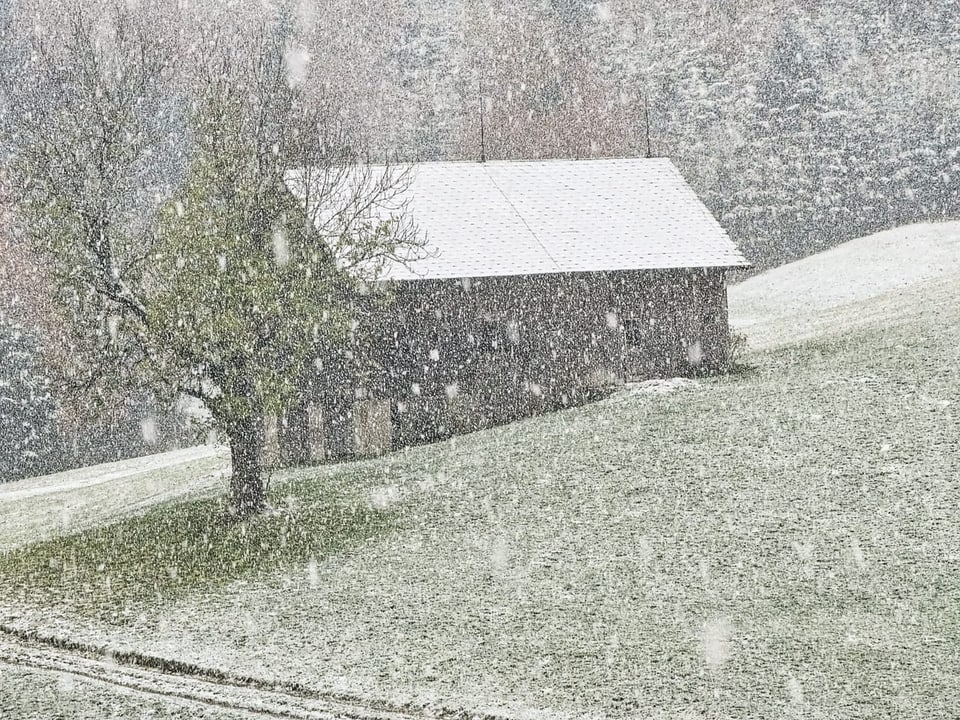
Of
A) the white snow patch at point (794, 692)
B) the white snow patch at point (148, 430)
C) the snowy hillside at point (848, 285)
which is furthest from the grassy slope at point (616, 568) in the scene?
the white snow patch at point (148, 430)

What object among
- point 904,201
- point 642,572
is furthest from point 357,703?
point 904,201

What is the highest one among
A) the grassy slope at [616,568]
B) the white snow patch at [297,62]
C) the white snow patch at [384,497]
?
the white snow patch at [297,62]

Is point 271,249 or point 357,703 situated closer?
point 357,703

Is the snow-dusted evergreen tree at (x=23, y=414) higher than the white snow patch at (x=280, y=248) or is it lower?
lower

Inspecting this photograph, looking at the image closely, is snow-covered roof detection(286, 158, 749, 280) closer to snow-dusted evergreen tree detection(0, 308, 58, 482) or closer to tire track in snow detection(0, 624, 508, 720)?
tire track in snow detection(0, 624, 508, 720)

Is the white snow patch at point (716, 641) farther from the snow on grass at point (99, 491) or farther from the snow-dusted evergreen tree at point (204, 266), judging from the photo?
the snow on grass at point (99, 491)

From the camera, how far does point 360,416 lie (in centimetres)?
3194

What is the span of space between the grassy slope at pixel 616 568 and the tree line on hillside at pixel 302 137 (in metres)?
3.53

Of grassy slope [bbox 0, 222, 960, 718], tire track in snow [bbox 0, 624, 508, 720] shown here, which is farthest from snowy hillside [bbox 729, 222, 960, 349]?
tire track in snow [bbox 0, 624, 508, 720]

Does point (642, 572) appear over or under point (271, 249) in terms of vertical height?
under

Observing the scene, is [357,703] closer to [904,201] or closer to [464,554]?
[464,554]

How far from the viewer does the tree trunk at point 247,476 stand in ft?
79.0

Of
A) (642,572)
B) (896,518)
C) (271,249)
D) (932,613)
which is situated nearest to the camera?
(932,613)

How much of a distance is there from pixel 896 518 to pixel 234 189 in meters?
14.2
